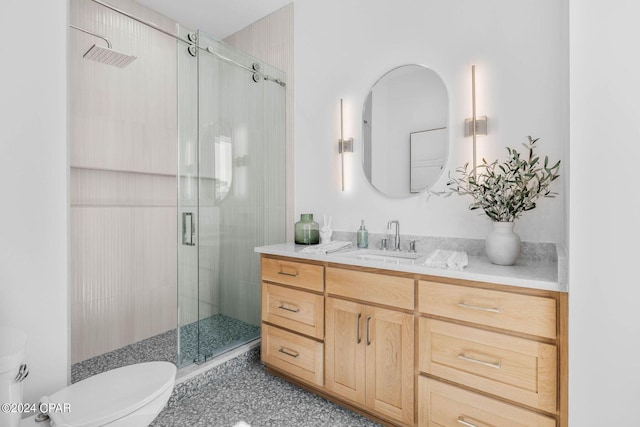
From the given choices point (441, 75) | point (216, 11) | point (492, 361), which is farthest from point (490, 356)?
point (216, 11)

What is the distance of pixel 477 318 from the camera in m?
1.32

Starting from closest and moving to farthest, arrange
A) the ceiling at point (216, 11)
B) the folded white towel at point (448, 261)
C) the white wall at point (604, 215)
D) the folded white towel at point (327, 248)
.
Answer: the white wall at point (604, 215)
the folded white towel at point (448, 261)
the folded white towel at point (327, 248)
the ceiling at point (216, 11)

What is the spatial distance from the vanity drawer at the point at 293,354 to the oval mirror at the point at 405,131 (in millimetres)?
1130

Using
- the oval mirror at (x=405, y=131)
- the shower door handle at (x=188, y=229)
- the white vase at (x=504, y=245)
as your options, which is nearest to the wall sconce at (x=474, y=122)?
the oval mirror at (x=405, y=131)

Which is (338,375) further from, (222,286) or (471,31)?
(471,31)

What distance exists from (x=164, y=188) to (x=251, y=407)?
1.94m

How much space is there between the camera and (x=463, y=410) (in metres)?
1.36

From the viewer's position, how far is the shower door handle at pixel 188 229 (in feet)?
6.48

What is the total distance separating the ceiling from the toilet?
9.15 feet

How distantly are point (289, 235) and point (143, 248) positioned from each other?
1242 millimetres

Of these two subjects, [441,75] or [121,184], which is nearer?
[441,75]

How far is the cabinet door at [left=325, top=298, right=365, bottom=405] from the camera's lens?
1678 millimetres

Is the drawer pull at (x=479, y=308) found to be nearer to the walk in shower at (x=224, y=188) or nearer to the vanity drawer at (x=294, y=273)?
the vanity drawer at (x=294, y=273)

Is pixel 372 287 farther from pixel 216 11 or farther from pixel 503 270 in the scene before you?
pixel 216 11
